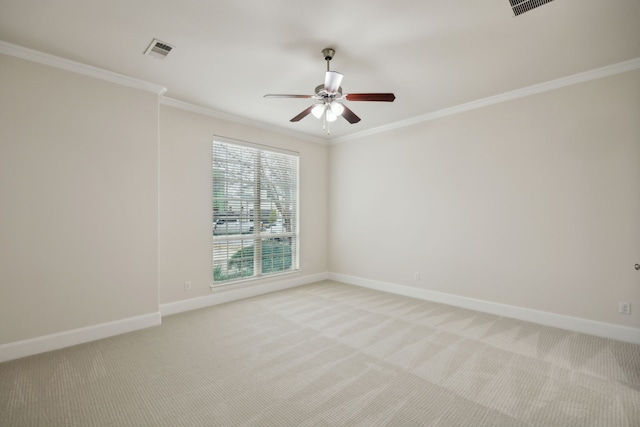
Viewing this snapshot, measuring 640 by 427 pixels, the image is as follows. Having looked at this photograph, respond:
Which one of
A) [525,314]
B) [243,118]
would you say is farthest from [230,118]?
[525,314]

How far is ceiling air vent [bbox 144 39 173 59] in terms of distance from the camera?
261 centimetres

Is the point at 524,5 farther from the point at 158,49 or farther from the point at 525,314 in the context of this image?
the point at 525,314

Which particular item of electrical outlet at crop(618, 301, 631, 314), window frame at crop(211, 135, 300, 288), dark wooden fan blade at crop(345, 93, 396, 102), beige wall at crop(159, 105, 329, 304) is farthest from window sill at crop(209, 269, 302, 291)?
electrical outlet at crop(618, 301, 631, 314)

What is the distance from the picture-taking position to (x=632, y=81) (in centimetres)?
296

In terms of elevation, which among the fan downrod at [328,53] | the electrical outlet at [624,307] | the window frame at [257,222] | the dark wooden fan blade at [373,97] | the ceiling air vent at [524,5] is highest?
the ceiling air vent at [524,5]

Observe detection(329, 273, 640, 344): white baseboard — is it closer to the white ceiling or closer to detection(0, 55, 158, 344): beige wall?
the white ceiling

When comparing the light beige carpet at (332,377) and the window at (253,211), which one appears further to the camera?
the window at (253,211)

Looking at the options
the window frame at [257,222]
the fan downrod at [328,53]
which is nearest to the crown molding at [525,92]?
the window frame at [257,222]

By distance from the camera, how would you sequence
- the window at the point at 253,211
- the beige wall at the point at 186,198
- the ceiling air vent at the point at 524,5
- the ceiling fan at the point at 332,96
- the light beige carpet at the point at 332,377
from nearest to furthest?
1. the light beige carpet at the point at 332,377
2. the ceiling air vent at the point at 524,5
3. the ceiling fan at the point at 332,96
4. the beige wall at the point at 186,198
5. the window at the point at 253,211

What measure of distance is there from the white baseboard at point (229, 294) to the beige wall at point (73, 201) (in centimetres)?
42

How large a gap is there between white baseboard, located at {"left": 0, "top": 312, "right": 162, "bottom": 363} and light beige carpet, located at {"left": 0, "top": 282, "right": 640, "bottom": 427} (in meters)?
0.11

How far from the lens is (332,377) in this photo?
92.8 inches

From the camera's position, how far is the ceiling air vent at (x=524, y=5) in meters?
2.07

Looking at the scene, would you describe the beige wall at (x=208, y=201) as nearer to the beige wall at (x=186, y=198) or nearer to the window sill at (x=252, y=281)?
the beige wall at (x=186, y=198)
